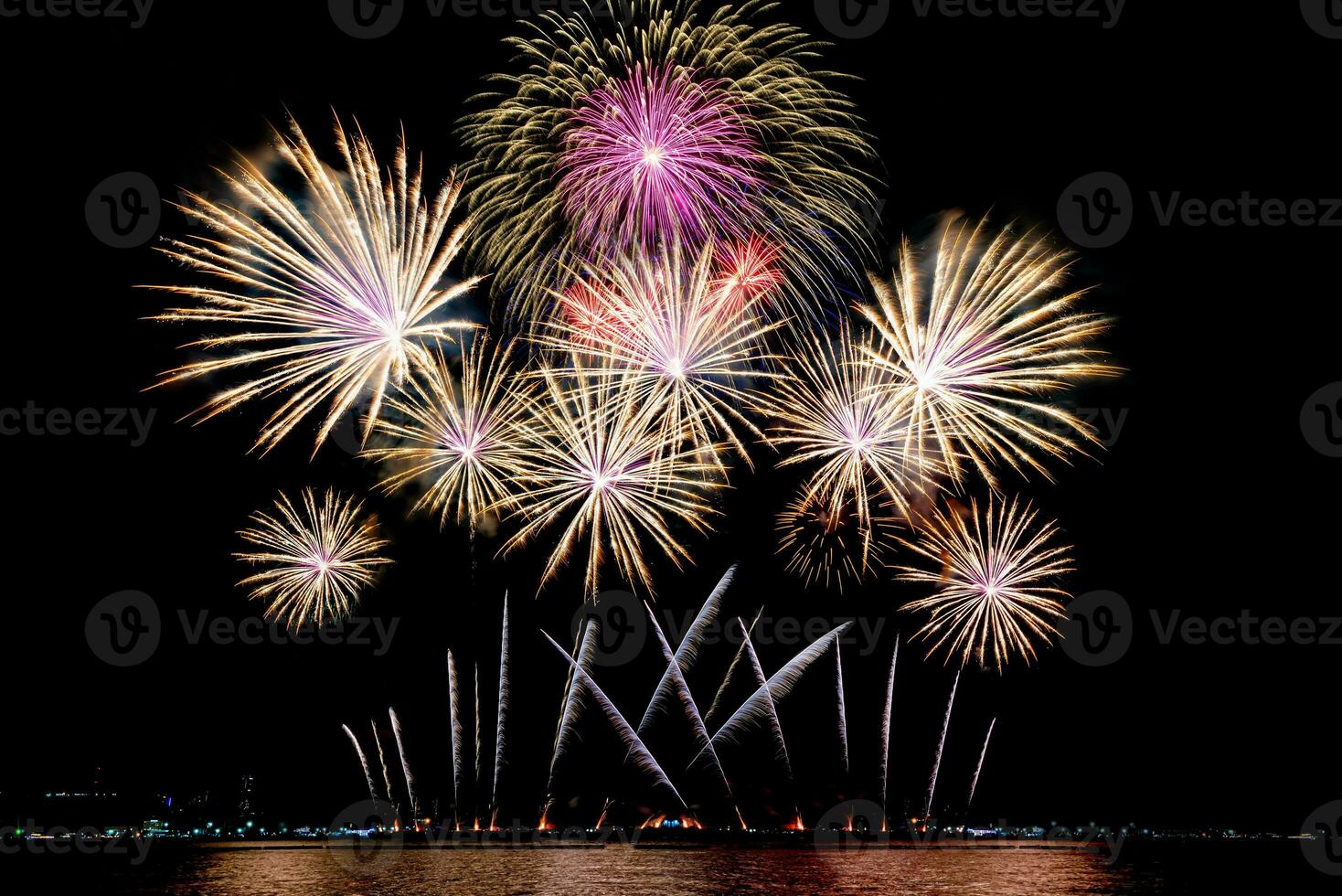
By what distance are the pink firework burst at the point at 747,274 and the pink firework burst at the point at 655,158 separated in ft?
2.43

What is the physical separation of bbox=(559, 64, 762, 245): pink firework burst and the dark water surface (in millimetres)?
23474

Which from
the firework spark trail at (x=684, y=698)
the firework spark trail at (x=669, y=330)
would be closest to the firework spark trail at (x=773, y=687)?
the firework spark trail at (x=684, y=698)

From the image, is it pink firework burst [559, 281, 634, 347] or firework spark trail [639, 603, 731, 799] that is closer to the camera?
pink firework burst [559, 281, 634, 347]

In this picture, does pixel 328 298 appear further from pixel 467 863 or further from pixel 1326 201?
pixel 467 863

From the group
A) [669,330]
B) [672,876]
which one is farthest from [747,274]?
[672,876]

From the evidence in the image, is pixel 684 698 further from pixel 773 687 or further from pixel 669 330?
pixel 669 330

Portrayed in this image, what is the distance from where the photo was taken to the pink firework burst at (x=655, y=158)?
2052 cm

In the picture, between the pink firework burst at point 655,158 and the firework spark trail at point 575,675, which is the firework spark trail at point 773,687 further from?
the pink firework burst at point 655,158

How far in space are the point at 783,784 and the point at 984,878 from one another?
44.6 metres

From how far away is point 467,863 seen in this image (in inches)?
2281

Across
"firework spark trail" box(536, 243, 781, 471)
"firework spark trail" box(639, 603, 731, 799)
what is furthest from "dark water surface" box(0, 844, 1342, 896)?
"firework spark trail" box(536, 243, 781, 471)

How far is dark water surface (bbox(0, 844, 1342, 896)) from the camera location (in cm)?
3550

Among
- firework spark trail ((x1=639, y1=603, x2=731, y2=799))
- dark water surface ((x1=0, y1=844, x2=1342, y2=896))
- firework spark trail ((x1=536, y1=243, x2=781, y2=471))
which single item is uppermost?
firework spark trail ((x1=536, y1=243, x2=781, y2=471))

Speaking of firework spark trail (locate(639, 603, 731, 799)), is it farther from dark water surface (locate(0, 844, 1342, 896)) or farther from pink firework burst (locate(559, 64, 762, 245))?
pink firework burst (locate(559, 64, 762, 245))
